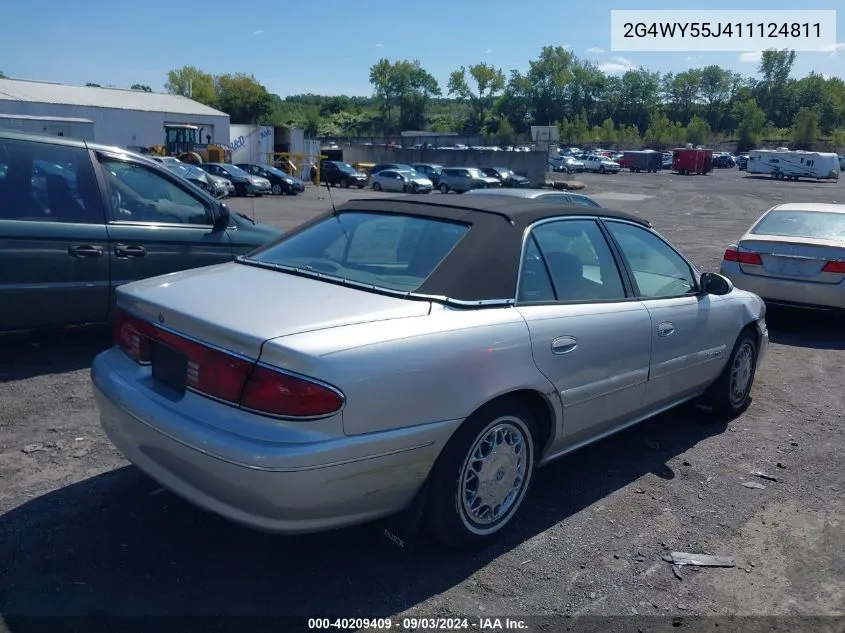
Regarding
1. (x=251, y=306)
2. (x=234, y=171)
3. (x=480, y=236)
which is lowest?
(x=251, y=306)

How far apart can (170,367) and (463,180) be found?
1527 inches

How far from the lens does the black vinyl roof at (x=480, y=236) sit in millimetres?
3363

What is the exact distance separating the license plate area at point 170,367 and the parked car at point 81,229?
283 centimetres

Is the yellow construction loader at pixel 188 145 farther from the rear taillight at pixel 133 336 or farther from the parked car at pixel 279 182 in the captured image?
the rear taillight at pixel 133 336

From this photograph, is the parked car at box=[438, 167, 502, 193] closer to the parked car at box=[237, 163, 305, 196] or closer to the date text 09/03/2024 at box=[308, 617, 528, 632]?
the parked car at box=[237, 163, 305, 196]

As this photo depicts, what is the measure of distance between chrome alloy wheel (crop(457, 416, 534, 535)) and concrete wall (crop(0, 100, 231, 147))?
46.6 meters

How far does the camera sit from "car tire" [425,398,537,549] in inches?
→ 124

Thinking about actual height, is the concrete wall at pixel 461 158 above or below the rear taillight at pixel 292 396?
above

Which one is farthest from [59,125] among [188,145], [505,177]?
[505,177]

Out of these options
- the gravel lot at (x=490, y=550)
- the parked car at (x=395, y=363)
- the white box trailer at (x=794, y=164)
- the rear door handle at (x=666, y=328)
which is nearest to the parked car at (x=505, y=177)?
the white box trailer at (x=794, y=164)

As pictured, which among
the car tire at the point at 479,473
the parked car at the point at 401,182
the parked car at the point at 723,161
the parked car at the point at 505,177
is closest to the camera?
the car tire at the point at 479,473

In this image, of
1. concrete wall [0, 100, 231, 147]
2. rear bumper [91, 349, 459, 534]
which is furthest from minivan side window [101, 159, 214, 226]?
concrete wall [0, 100, 231, 147]

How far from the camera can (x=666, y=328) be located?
435 centimetres

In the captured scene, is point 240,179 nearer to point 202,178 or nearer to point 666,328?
point 202,178
